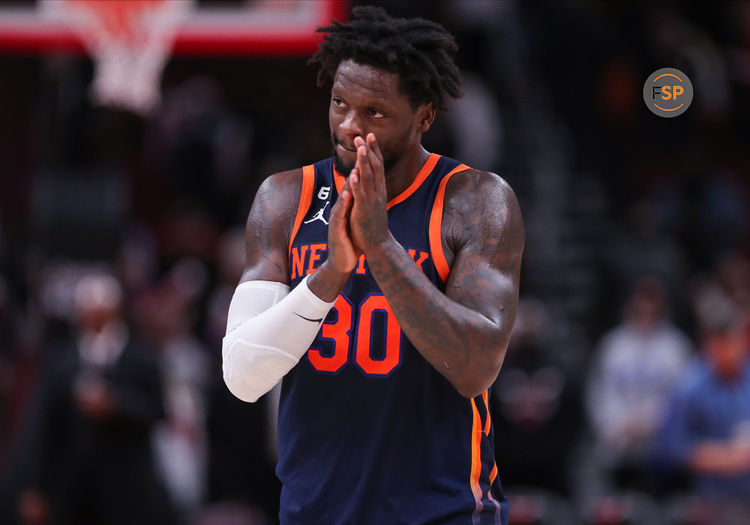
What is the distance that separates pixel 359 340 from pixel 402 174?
1.81 ft

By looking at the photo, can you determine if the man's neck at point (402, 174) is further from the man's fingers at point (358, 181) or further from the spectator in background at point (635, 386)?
the spectator in background at point (635, 386)

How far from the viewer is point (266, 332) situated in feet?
11.7

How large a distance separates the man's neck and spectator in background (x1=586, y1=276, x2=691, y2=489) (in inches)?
262

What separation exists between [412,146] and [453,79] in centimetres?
25

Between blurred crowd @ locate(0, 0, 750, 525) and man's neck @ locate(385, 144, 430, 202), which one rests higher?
man's neck @ locate(385, 144, 430, 202)

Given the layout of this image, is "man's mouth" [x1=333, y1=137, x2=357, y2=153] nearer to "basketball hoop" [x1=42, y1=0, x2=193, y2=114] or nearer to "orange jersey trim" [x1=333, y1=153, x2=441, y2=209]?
"orange jersey trim" [x1=333, y1=153, x2=441, y2=209]

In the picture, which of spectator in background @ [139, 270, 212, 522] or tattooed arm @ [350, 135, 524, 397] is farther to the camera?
spectator in background @ [139, 270, 212, 522]

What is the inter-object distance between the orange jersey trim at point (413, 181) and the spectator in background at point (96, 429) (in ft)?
17.3

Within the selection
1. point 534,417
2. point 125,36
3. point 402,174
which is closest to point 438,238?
point 402,174

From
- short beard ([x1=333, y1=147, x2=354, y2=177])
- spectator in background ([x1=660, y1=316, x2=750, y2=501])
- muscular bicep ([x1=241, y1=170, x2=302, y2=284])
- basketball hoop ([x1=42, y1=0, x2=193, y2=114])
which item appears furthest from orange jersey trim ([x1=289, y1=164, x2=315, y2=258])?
basketball hoop ([x1=42, y1=0, x2=193, y2=114])

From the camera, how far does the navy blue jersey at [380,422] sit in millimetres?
3572

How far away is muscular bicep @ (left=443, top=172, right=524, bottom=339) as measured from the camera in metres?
3.55

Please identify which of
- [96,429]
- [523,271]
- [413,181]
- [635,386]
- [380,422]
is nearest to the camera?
[380,422]

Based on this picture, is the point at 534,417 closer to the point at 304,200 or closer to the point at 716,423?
the point at 716,423
